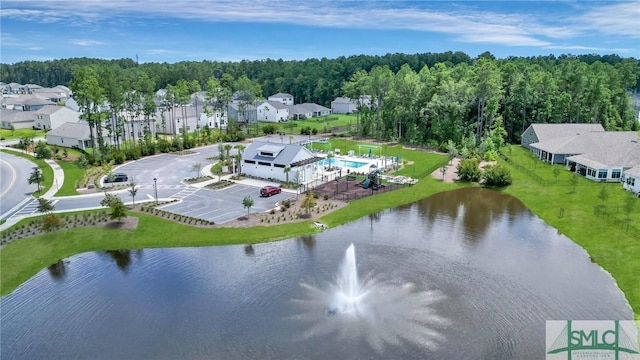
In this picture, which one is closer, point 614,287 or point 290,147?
point 614,287

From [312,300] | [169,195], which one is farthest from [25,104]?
[312,300]

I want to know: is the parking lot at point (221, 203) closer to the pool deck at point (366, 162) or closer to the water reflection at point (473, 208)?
the pool deck at point (366, 162)

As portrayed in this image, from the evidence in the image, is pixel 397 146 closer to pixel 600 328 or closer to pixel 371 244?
pixel 371 244

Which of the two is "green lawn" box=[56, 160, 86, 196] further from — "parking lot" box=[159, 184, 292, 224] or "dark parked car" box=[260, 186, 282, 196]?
"dark parked car" box=[260, 186, 282, 196]

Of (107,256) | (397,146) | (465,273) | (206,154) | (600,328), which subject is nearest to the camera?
(600,328)

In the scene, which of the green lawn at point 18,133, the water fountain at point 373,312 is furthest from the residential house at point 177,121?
the water fountain at point 373,312

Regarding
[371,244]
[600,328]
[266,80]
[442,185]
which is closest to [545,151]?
[442,185]

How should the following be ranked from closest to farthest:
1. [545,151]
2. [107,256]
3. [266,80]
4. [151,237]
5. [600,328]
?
[600,328]
[107,256]
[151,237]
[545,151]
[266,80]
